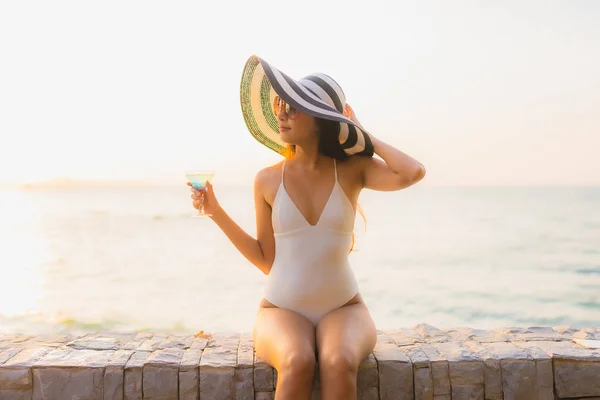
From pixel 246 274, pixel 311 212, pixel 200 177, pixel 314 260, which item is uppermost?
pixel 200 177

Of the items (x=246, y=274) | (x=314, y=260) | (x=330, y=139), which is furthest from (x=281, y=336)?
(x=246, y=274)

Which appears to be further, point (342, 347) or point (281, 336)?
point (281, 336)

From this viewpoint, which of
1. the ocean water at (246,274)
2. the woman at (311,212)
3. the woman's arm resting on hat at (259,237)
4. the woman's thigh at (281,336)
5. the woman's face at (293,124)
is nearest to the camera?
the woman's thigh at (281,336)

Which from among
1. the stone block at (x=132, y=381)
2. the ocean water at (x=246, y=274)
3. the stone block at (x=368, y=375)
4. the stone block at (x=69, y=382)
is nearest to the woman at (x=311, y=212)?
the stone block at (x=368, y=375)

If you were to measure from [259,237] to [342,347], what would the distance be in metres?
0.88

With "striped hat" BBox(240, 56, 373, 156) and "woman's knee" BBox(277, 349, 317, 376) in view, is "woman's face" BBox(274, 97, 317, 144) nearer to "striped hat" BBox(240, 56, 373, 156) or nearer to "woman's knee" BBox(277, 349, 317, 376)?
"striped hat" BBox(240, 56, 373, 156)

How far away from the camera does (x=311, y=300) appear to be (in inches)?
115

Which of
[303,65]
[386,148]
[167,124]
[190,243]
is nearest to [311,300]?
[386,148]

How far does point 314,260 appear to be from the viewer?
2.97 meters

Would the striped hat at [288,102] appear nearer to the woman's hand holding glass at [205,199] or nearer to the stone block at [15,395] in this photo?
the woman's hand holding glass at [205,199]

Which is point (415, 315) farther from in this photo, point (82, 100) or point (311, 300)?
point (82, 100)

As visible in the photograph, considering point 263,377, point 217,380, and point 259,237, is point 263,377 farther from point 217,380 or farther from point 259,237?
point 259,237

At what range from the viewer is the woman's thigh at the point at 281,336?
2594 millimetres

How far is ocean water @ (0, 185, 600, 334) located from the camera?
39.8 feet
